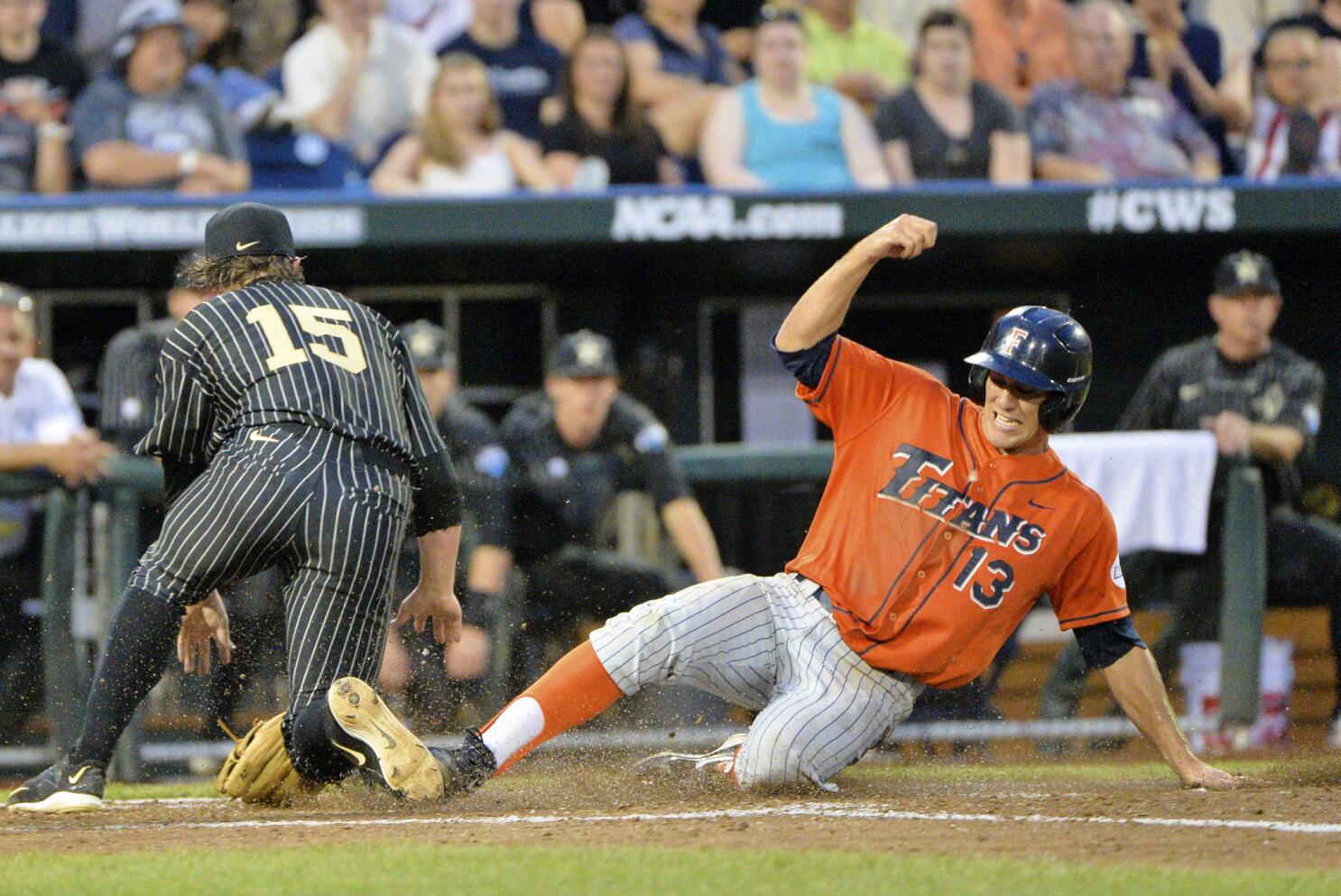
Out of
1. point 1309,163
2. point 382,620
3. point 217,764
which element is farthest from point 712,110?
point 382,620

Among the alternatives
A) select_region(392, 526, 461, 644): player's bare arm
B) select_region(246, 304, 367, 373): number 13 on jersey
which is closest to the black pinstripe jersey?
select_region(246, 304, 367, 373): number 13 on jersey

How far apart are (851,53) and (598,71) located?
145 cm

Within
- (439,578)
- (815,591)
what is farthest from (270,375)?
(815,591)

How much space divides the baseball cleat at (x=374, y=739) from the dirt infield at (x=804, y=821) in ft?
0.33

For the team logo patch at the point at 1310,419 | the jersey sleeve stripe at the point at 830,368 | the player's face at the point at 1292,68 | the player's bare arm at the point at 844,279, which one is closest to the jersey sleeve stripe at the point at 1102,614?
the jersey sleeve stripe at the point at 830,368

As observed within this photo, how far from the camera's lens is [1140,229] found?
820 centimetres

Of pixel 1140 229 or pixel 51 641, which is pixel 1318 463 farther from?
pixel 51 641

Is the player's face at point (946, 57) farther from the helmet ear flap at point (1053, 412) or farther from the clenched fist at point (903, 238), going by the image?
the clenched fist at point (903, 238)

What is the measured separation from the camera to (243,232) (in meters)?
4.39

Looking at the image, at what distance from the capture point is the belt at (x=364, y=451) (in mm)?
4203

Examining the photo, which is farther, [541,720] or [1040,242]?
[1040,242]

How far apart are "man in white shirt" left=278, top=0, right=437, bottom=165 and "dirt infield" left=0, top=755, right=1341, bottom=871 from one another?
13.7 feet

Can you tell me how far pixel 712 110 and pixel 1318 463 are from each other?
3.45 m

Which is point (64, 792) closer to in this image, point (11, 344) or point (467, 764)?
point (467, 764)
